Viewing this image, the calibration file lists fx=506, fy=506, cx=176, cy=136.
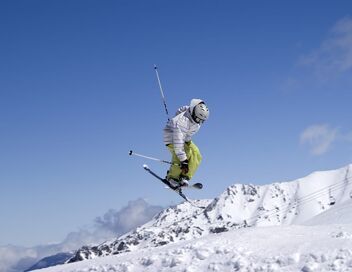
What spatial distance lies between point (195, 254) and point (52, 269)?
551 centimetres

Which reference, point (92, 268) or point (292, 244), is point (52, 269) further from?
point (292, 244)

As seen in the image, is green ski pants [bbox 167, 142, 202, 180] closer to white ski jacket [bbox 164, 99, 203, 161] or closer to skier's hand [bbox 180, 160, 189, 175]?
skier's hand [bbox 180, 160, 189, 175]

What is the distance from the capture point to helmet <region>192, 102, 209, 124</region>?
593 inches

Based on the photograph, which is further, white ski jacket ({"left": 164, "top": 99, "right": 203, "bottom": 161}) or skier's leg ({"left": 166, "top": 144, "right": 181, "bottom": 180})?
skier's leg ({"left": 166, "top": 144, "right": 181, "bottom": 180})

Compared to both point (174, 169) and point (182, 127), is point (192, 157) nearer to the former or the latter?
point (174, 169)

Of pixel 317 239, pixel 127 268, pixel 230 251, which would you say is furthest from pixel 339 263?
pixel 127 268

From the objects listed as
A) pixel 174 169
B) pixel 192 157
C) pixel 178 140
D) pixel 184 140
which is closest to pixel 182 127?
pixel 178 140

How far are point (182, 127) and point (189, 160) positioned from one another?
1.41m

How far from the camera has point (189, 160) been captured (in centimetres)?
1638

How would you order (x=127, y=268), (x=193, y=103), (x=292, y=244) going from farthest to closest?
(x=193, y=103), (x=127, y=268), (x=292, y=244)

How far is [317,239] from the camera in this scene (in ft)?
41.7

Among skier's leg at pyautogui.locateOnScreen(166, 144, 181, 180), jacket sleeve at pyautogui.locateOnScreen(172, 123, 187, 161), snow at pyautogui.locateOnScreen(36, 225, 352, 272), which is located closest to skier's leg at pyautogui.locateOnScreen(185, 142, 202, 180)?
skier's leg at pyautogui.locateOnScreen(166, 144, 181, 180)

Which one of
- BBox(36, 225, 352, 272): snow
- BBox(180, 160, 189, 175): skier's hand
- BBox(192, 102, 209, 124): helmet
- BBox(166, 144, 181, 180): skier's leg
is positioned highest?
BBox(192, 102, 209, 124): helmet

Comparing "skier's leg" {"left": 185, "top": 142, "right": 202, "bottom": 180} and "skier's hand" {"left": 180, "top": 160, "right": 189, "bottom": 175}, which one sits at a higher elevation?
"skier's leg" {"left": 185, "top": 142, "right": 202, "bottom": 180}
